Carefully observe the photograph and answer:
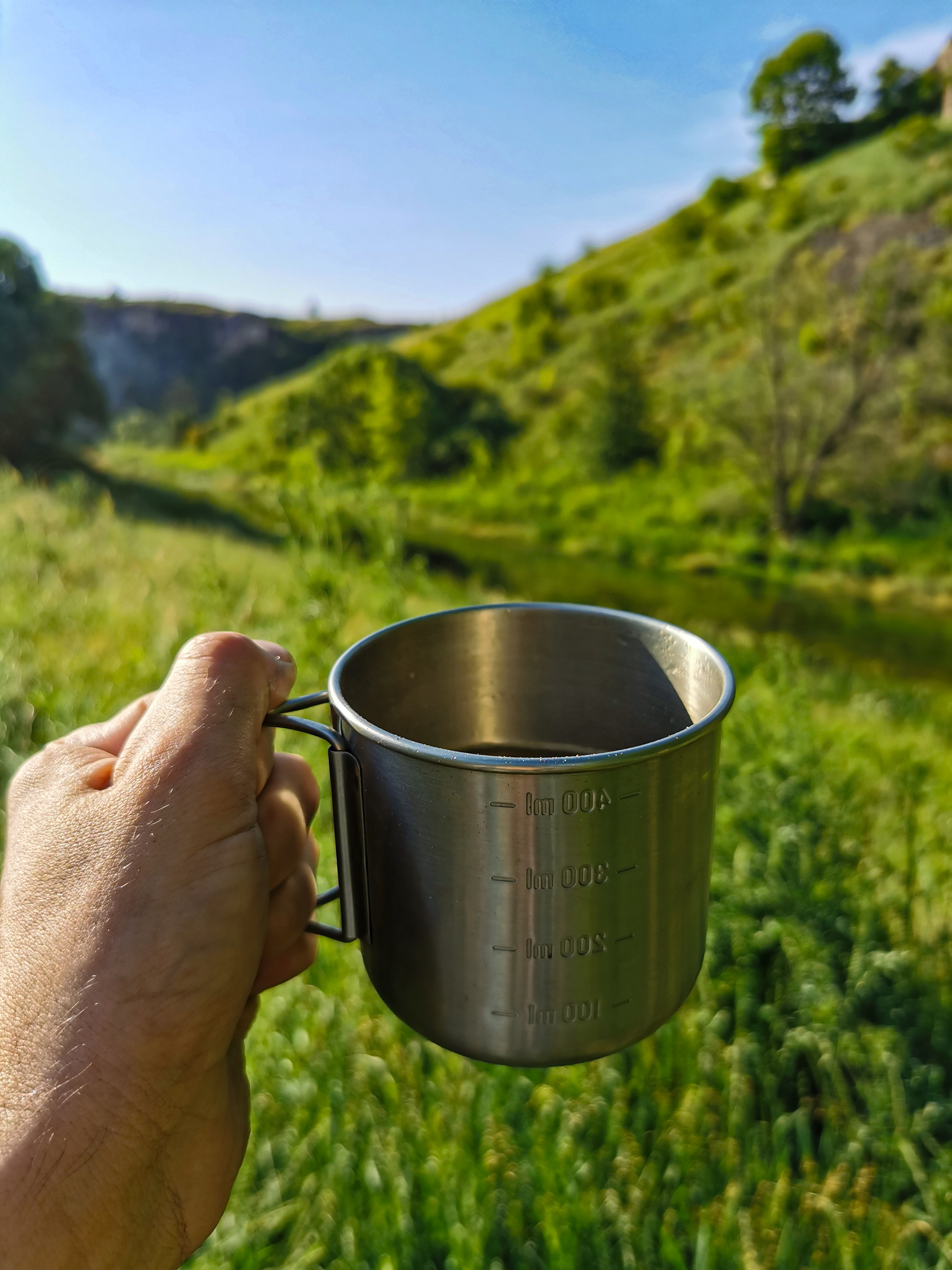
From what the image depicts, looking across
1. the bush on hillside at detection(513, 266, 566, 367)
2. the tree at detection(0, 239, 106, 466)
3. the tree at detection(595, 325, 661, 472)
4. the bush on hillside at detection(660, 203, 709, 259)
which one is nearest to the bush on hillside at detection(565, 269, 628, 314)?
the bush on hillside at detection(513, 266, 566, 367)

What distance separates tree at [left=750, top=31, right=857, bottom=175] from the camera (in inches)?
867

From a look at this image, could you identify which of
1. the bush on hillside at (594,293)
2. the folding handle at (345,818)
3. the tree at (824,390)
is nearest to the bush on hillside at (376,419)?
the bush on hillside at (594,293)

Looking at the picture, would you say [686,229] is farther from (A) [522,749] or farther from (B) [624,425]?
(A) [522,749]

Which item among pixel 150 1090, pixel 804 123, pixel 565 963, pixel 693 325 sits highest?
pixel 804 123

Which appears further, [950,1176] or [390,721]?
[950,1176]

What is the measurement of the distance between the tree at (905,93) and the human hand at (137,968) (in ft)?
92.2

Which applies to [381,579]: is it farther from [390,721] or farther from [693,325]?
[693,325]

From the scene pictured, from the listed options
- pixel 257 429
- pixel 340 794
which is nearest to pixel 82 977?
pixel 340 794

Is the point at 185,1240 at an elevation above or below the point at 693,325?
below

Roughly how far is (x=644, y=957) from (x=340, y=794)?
0.34 meters

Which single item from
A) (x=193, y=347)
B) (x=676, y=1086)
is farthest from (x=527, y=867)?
(x=193, y=347)

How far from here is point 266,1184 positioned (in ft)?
6.14

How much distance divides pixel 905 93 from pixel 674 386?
9.65 metres

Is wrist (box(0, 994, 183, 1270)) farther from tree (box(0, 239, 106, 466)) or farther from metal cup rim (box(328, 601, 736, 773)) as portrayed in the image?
tree (box(0, 239, 106, 466))
